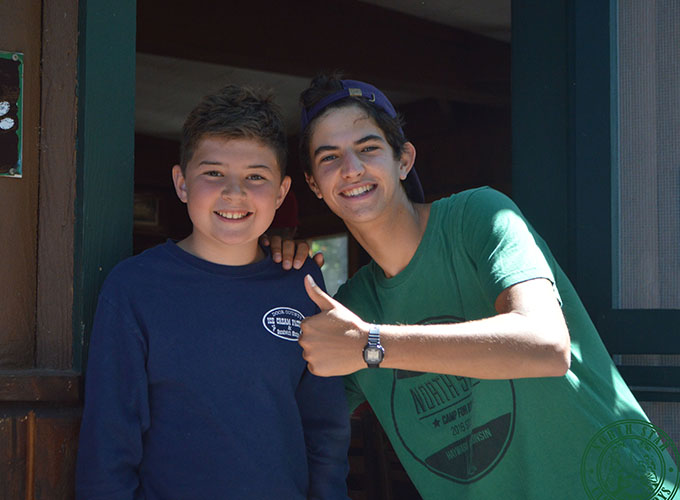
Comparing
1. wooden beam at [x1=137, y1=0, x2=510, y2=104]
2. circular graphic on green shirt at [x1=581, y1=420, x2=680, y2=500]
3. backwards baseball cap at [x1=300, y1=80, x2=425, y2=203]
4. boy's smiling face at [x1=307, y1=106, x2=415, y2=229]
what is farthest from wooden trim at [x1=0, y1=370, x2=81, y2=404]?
wooden beam at [x1=137, y1=0, x2=510, y2=104]

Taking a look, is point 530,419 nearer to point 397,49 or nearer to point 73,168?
point 73,168

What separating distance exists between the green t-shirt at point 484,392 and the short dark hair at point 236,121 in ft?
1.63

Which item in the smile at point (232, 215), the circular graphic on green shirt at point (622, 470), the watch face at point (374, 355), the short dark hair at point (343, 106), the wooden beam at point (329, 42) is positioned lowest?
the circular graphic on green shirt at point (622, 470)

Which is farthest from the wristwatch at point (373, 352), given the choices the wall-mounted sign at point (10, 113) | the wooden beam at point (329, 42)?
the wooden beam at point (329, 42)

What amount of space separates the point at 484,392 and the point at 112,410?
2.96ft

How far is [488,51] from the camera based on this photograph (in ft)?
18.4

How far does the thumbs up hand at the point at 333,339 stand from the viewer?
5.24 feet

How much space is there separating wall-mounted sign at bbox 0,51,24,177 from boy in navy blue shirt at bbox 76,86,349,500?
0.38m

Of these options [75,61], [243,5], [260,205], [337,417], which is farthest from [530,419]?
[243,5]

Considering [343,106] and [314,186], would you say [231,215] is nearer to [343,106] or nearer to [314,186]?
[314,186]

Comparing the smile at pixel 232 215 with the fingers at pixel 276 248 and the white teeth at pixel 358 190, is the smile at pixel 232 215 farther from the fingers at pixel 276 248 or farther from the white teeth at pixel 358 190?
the white teeth at pixel 358 190

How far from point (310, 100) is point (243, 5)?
2.90 metres

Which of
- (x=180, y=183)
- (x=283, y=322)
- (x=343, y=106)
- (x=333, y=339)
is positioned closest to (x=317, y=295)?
(x=333, y=339)

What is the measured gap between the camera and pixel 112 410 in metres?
1.62
